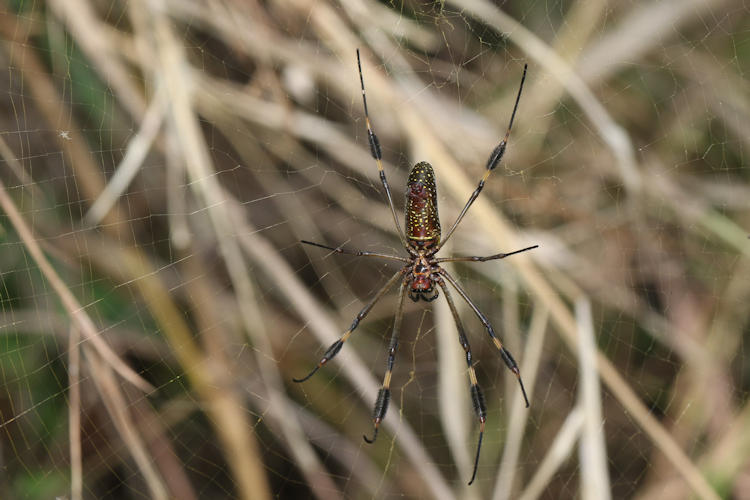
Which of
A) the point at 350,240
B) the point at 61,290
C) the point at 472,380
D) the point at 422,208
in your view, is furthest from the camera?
the point at 350,240

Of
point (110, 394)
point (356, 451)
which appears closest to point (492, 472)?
point (356, 451)

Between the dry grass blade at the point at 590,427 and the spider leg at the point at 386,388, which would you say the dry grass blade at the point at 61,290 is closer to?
the spider leg at the point at 386,388

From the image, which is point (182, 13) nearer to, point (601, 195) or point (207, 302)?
point (207, 302)

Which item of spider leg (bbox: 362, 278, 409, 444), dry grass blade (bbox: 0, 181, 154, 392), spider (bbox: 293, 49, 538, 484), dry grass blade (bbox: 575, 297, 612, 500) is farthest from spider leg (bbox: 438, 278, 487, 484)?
dry grass blade (bbox: 0, 181, 154, 392)

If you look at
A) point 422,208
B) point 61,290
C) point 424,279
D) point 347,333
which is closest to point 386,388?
point 347,333

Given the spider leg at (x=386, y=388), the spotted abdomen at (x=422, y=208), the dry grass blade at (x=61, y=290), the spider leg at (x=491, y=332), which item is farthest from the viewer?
the spider leg at (x=491, y=332)

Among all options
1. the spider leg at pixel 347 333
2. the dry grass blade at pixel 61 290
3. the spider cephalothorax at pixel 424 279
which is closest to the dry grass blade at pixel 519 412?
the spider cephalothorax at pixel 424 279

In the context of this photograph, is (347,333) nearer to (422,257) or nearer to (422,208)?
(422,257)
